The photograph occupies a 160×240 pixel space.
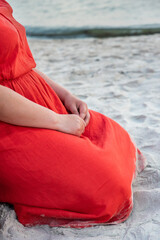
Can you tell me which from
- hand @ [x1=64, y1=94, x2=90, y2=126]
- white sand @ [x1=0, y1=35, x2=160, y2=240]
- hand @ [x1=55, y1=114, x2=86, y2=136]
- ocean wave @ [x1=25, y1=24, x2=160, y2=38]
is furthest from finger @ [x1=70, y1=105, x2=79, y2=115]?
ocean wave @ [x1=25, y1=24, x2=160, y2=38]

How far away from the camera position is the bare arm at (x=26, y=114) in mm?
1165

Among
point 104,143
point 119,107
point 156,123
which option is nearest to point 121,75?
point 119,107

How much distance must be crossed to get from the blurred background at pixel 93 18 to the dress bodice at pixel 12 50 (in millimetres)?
5374

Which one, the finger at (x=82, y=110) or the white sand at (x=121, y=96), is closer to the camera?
the white sand at (x=121, y=96)

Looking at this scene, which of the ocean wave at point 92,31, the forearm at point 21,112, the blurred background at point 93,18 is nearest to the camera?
the forearm at point 21,112

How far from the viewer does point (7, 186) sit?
1211 mm

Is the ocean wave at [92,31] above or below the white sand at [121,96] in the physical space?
below

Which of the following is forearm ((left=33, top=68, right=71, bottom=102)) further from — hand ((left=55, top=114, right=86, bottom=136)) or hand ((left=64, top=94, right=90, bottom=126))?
hand ((left=55, top=114, right=86, bottom=136))

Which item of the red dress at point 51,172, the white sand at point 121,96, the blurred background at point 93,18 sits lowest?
the blurred background at point 93,18

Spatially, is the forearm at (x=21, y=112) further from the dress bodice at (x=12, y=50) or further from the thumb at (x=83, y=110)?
the thumb at (x=83, y=110)

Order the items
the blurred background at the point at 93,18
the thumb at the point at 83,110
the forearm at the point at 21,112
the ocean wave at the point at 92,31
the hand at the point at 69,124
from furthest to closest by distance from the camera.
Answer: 1. the blurred background at the point at 93,18
2. the ocean wave at the point at 92,31
3. the thumb at the point at 83,110
4. the hand at the point at 69,124
5. the forearm at the point at 21,112

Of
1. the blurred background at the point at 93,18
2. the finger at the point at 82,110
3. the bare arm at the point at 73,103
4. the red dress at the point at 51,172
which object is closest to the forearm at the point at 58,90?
the bare arm at the point at 73,103

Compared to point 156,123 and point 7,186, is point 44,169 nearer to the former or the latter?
point 7,186

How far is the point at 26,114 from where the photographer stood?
1196 millimetres
